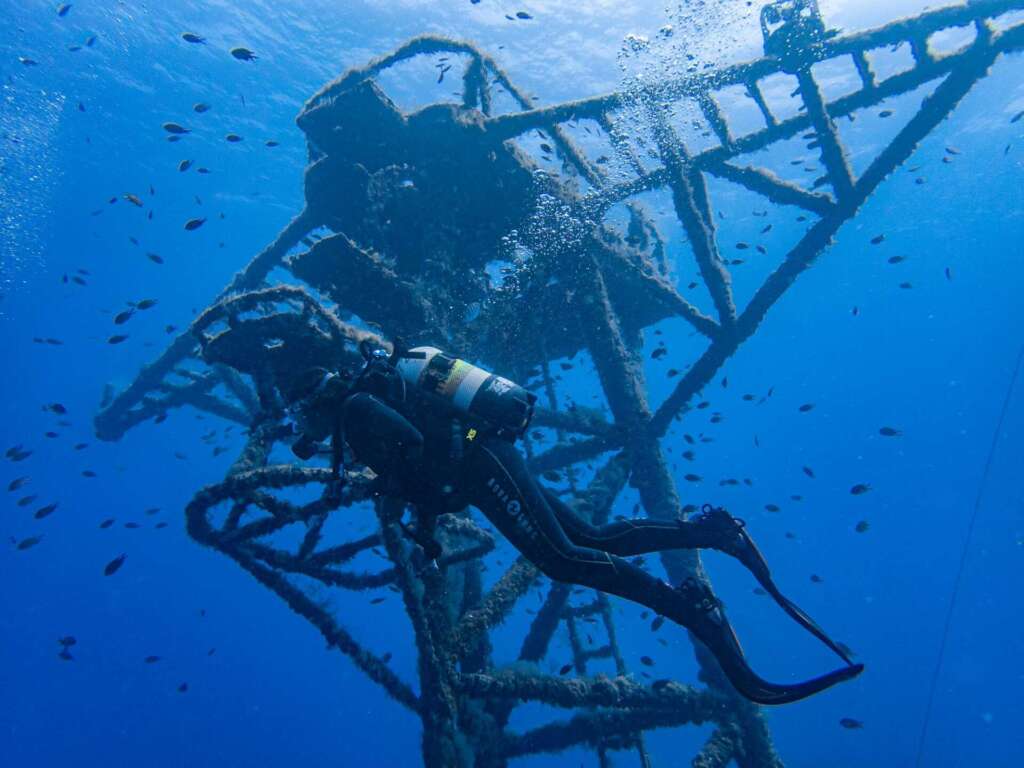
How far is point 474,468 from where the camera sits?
4.14 meters

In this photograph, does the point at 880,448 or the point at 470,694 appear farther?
the point at 880,448

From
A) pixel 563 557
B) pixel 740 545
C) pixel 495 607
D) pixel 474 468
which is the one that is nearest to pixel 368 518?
pixel 495 607

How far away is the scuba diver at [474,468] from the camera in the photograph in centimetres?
387

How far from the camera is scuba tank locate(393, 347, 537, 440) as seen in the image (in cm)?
401

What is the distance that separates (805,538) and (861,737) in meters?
46.1

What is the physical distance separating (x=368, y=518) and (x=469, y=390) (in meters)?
74.5

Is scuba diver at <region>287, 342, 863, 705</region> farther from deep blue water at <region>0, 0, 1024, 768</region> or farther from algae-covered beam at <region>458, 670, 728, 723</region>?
deep blue water at <region>0, 0, 1024, 768</region>

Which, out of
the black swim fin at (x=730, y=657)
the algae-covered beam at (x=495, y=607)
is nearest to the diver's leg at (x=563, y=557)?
the black swim fin at (x=730, y=657)

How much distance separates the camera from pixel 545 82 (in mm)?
26422

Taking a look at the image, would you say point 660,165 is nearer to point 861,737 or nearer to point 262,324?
point 262,324

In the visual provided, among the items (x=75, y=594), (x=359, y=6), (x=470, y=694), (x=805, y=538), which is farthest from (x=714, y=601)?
(x=75, y=594)

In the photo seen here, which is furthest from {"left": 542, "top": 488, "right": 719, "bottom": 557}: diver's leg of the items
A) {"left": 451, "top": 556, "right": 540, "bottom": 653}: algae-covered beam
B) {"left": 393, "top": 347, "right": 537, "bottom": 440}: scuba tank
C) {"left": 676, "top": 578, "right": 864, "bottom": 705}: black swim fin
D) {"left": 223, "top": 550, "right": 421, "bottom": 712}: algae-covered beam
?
{"left": 223, "top": 550, "right": 421, "bottom": 712}: algae-covered beam

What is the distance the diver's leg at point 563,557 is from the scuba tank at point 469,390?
0.30 m

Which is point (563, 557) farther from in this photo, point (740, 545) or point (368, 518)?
point (368, 518)
